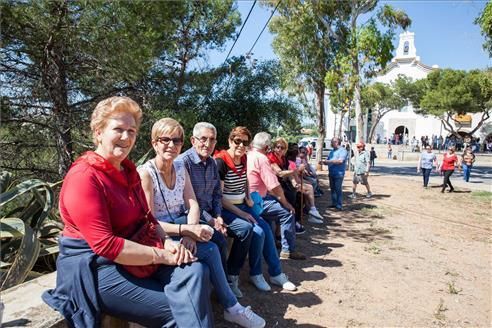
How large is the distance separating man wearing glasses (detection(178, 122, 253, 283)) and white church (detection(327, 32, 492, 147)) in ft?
149

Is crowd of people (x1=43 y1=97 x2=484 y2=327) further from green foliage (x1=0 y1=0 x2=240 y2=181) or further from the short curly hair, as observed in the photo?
green foliage (x1=0 y1=0 x2=240 y2=181)

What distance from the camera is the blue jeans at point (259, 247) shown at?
356 cm

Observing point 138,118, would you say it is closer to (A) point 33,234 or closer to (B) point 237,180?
(A) point 33,234

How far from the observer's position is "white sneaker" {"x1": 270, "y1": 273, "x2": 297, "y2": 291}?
147 inches

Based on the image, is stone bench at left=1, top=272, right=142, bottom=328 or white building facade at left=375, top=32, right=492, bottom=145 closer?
stone bench at left=1, top=272, right=142, bottom=328

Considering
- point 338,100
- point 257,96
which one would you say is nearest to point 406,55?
point 338,100

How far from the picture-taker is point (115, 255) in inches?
68.1

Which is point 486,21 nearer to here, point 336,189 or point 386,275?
point 336,189

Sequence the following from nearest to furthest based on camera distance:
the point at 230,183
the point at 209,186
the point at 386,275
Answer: the point at 209,186 < the point at 230,183 < the point at 386,275

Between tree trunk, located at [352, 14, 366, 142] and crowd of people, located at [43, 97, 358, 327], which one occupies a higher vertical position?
tree trunk, located at [352, 14, 366, 142]

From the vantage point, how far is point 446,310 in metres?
3.60

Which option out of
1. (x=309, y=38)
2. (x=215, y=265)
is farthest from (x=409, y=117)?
(x=215, y=265)

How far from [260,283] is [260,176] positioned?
4.09 ft

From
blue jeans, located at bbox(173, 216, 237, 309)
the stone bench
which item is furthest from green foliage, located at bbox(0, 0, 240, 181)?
blue jeans, located at bbox(173, 216, 237, 309)
